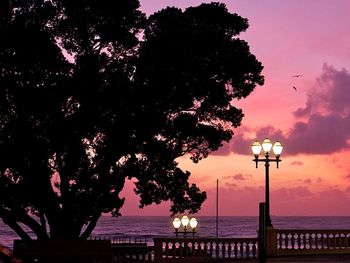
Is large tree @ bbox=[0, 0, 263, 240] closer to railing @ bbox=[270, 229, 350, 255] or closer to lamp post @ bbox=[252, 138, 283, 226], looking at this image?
lamp post @ bbox=[252, 138, 283, 226]

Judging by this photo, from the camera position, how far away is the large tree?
2286 centimetres

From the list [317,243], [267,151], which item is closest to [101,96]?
[267,151]

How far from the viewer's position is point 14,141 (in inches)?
904

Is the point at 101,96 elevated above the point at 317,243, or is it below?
above

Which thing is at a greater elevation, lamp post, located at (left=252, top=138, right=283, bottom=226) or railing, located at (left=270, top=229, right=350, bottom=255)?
lamp post, located at (left=252, top=138, right=283, bottom=226)

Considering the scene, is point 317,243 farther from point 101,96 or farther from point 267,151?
point 101,96

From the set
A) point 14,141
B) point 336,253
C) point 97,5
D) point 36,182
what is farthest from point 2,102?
point 336,253

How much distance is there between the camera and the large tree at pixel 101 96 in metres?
22.9

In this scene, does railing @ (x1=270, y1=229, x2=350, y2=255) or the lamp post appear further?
railing @ (x1=270, y1=229, x2=350, y2=255)

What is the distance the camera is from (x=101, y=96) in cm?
2328

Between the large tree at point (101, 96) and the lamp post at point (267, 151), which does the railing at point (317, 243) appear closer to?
the lamp post at point (267, 151)

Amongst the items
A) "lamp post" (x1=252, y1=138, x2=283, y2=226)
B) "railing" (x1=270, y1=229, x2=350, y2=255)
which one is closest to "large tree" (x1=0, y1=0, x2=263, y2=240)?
"lamp post" (x1=252, y1=138, x2=283, y2=226)

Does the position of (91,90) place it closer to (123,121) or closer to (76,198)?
(123,121)

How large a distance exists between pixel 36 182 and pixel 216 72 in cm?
757
